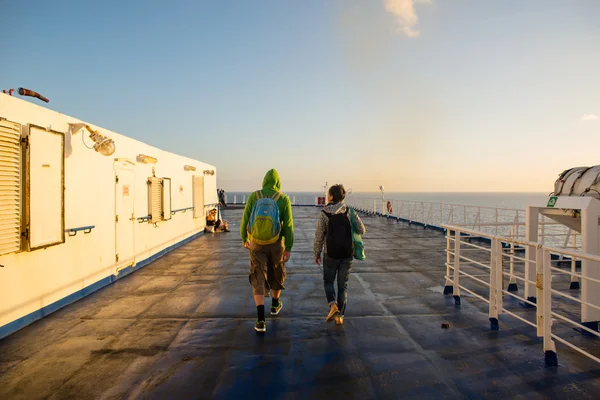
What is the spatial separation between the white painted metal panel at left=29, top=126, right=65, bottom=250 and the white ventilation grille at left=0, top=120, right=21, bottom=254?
0.48 ft

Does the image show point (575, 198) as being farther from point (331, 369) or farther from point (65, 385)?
point (65, 385)

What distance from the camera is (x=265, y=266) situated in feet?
13.0

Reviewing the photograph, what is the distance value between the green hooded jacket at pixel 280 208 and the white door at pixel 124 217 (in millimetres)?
3757

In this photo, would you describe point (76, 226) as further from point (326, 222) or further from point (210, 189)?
point (210, 189)

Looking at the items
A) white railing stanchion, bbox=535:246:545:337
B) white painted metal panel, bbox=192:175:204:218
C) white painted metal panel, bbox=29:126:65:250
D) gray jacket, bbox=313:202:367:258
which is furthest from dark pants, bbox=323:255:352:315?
white painted metal panel, bbox=192:175:204:218

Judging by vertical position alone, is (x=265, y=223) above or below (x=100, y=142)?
below

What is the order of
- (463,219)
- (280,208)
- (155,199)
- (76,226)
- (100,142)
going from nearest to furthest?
(280,208) → (76,226) → (100,142) → (155,199) → (463,219)

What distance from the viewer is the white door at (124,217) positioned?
253 inches

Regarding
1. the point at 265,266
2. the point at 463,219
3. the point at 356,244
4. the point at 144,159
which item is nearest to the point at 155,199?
the point at 144,159

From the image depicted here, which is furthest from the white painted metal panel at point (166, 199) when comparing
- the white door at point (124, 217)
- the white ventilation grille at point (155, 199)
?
the white door at point (124, 217)

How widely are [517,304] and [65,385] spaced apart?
18.3 ft

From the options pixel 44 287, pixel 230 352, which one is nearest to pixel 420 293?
pixel 230 352

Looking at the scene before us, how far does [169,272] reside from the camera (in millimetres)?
6934

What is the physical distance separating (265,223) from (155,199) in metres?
5.49
